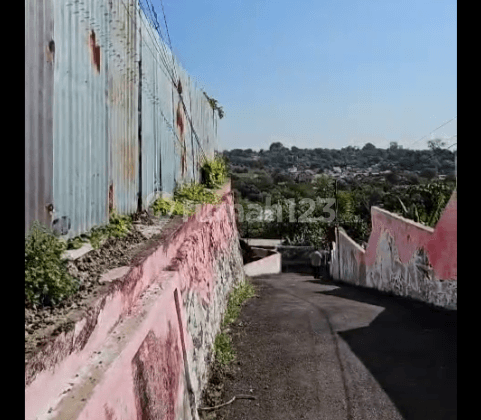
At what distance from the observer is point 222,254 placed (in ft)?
30.3

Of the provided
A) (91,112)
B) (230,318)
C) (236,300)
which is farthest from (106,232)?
(236,300)

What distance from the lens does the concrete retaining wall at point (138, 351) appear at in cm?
212

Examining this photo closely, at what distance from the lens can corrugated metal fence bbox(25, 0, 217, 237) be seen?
294 cm

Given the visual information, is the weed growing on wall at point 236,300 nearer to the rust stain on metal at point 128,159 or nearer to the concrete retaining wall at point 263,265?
the rust stain on metal at point 128,159

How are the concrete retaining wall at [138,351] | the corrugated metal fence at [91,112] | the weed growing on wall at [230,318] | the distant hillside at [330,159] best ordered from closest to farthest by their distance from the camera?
the concrete retaining wall at [138,351] < the corrugated metal fence at [91,112] < the weed growing on wall at [230,318] < the distant hillside at [330,159]

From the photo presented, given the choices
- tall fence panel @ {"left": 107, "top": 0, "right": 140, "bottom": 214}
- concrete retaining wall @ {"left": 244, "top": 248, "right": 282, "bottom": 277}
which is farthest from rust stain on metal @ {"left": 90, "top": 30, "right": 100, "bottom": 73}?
concrete retaining wall @ {"left": 244, "top": 248, "right": 282, "bottom": 277}

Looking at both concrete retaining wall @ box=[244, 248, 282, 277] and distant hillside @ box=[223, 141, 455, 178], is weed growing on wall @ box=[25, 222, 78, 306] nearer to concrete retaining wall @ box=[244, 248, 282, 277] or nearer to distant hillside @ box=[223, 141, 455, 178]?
concrete retaining wall @ box=[244, 248, 282, 277]

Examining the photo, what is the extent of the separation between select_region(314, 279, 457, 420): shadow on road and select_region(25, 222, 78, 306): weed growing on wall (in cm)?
387

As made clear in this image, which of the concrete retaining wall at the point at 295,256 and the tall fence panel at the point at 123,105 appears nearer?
the tall fence panel at the point at 123,105

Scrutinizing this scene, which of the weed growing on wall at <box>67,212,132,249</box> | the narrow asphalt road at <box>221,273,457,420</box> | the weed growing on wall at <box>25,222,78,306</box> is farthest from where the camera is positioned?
the narrow asphalt road at <box>221,273,457,420</box>

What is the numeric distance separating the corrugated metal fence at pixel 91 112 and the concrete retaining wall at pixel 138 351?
2.02 feet

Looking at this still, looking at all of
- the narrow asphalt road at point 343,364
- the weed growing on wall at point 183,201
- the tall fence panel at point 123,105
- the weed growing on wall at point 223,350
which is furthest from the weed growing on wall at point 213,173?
the tall fence panel at point 123,105

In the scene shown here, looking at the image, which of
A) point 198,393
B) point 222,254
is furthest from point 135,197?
point 222,254

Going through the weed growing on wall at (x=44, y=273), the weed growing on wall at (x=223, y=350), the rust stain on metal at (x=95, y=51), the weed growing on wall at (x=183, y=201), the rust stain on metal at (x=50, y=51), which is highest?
the rust stain on metal at (x=95, y=51)
